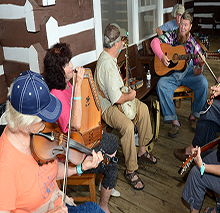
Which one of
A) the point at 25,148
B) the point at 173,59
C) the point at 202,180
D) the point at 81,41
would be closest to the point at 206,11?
the point at 173,59

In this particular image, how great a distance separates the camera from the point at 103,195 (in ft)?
6.97

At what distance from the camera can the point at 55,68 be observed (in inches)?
75.8

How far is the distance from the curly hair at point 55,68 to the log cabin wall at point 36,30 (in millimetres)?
474

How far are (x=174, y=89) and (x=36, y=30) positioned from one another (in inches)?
78.9

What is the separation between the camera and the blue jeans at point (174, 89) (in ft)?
11.0

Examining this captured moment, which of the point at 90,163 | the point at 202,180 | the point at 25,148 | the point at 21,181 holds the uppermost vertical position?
the point at 25,148

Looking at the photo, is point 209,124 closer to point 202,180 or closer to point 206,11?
point 202,180

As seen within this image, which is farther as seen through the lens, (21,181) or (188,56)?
(188,56)

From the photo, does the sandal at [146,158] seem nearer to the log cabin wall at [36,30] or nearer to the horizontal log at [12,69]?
the log cabin wall at [36,30]

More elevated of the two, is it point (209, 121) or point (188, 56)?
point (188, 56)

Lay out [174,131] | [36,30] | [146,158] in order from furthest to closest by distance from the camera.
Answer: [174,131] < [146,158] < [36,30]

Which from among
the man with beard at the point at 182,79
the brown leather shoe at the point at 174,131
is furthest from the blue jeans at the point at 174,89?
the brown leather shoe at the point at 174,131

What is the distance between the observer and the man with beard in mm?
3340

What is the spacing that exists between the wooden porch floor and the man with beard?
0.33 meters
